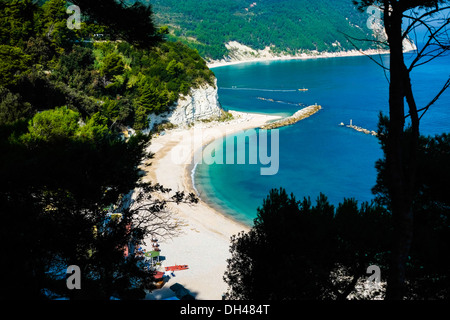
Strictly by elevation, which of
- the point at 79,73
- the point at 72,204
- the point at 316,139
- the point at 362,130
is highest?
the point at 79,73

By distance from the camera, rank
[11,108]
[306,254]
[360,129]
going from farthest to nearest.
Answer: [360,129]
[11,108]
[306,254]

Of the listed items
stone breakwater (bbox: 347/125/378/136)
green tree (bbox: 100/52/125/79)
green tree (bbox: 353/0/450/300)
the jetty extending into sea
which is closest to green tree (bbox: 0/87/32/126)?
green tree (bbox: 100/52/125/79)

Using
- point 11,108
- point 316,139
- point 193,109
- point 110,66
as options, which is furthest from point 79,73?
point 316,139

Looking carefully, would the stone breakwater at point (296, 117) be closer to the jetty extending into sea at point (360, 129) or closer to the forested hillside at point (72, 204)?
the jetty extending into sea at point (360, 129)

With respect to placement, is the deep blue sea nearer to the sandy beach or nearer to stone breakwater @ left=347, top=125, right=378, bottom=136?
stone breakwater @ left=347, top=125, right=378, bottom=136

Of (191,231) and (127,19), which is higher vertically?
(127,19)

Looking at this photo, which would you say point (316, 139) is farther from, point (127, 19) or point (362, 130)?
point (127, 19)
